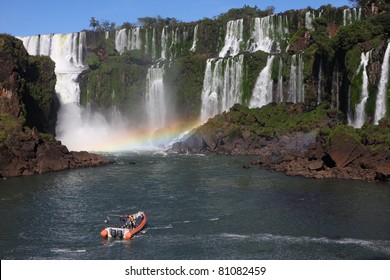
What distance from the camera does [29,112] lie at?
2977 inches

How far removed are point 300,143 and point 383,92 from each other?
41.2 ft

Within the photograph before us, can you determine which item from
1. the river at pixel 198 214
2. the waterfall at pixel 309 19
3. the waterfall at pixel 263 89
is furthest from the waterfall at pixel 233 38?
the river at pixel 198 214

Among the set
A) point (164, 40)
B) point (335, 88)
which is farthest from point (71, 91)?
point (335, 88)

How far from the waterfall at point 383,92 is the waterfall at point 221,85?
25.5 meters

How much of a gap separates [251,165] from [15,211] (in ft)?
98.9

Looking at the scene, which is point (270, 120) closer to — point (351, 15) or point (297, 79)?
point (297, 79)

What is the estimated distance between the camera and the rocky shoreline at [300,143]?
54531mm

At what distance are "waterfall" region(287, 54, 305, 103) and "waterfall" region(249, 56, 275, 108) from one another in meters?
3.79

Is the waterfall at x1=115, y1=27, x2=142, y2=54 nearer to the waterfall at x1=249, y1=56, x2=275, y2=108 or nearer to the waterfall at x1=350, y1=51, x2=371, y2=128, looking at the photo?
the waterfall at x1=249, y1=56, x2=275, y2=108

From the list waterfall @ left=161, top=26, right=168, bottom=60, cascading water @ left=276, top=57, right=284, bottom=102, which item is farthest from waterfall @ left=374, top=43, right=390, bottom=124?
waterfall @ left=161, top=26, right=168, bottom=60

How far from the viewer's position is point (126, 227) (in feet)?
122

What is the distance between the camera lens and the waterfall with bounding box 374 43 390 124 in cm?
6731

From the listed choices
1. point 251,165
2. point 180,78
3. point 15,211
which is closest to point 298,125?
point 251,165

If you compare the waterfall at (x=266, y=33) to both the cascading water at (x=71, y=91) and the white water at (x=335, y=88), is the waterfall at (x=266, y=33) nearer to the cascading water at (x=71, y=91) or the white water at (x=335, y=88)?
the white water at (x=335, y=88)
